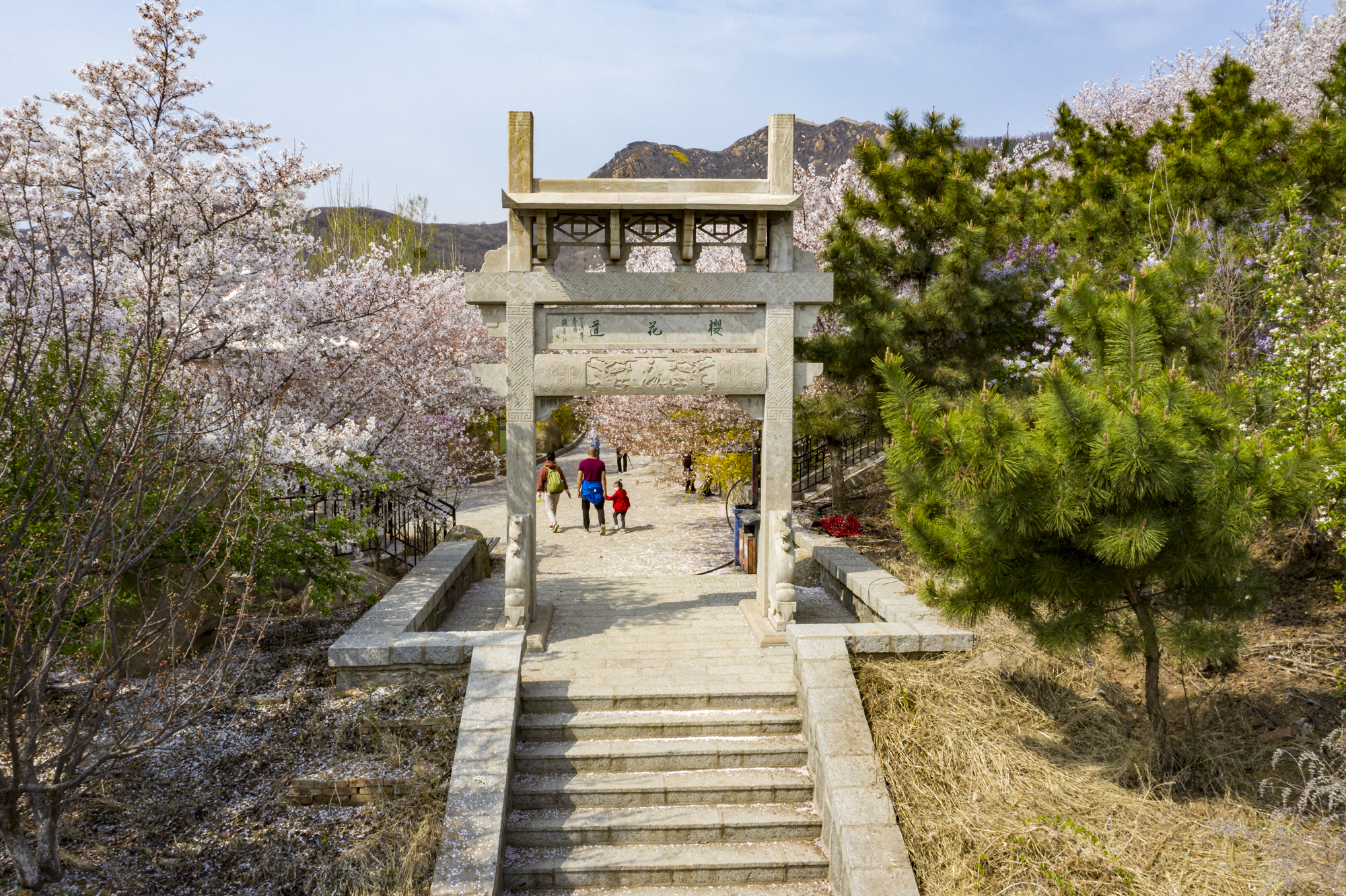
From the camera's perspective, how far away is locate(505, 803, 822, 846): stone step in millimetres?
5426

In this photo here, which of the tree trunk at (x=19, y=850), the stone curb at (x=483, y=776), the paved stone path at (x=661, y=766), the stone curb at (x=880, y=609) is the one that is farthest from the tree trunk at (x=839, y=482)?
the tree trunk at (x=19, y=850)

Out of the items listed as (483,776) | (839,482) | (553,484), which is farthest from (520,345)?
(839,482)

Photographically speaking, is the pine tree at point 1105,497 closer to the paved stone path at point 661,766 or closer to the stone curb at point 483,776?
the paved stone path at point 661,766

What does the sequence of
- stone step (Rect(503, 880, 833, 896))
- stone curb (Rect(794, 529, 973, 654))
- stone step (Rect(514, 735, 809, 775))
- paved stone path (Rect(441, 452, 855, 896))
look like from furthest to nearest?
1. stone curb (Rect(794, 529, 973, 654))
2. stone step (Rect(514, 735, 809, 775))
3. paved stone path (Rect(441, 452, 855, 896))
4. stone step (Rect(503, 880, 833, 896))

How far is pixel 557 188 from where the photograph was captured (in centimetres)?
754

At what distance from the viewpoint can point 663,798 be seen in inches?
225

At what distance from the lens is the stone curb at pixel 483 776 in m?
4.73

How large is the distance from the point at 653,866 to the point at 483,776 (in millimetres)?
1291

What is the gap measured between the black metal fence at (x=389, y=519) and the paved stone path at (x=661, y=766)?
283 centimetres

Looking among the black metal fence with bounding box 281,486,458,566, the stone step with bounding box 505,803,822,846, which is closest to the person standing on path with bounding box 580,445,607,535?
the black metal fence with bounding box 281,486,458,566

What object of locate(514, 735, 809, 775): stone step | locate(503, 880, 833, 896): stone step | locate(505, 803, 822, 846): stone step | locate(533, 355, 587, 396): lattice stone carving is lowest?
locate(503, 880, 833, 896): stone step

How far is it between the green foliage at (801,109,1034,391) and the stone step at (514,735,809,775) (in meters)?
5.81

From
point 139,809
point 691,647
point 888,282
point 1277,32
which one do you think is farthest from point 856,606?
point 1277,32

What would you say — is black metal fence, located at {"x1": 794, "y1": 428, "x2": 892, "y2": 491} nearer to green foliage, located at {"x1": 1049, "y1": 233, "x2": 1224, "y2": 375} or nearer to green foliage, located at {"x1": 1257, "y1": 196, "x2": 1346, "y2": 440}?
green foliage, located at {"x1": 1257, "y1": 196, "x2": 1346, "y2": 440}
